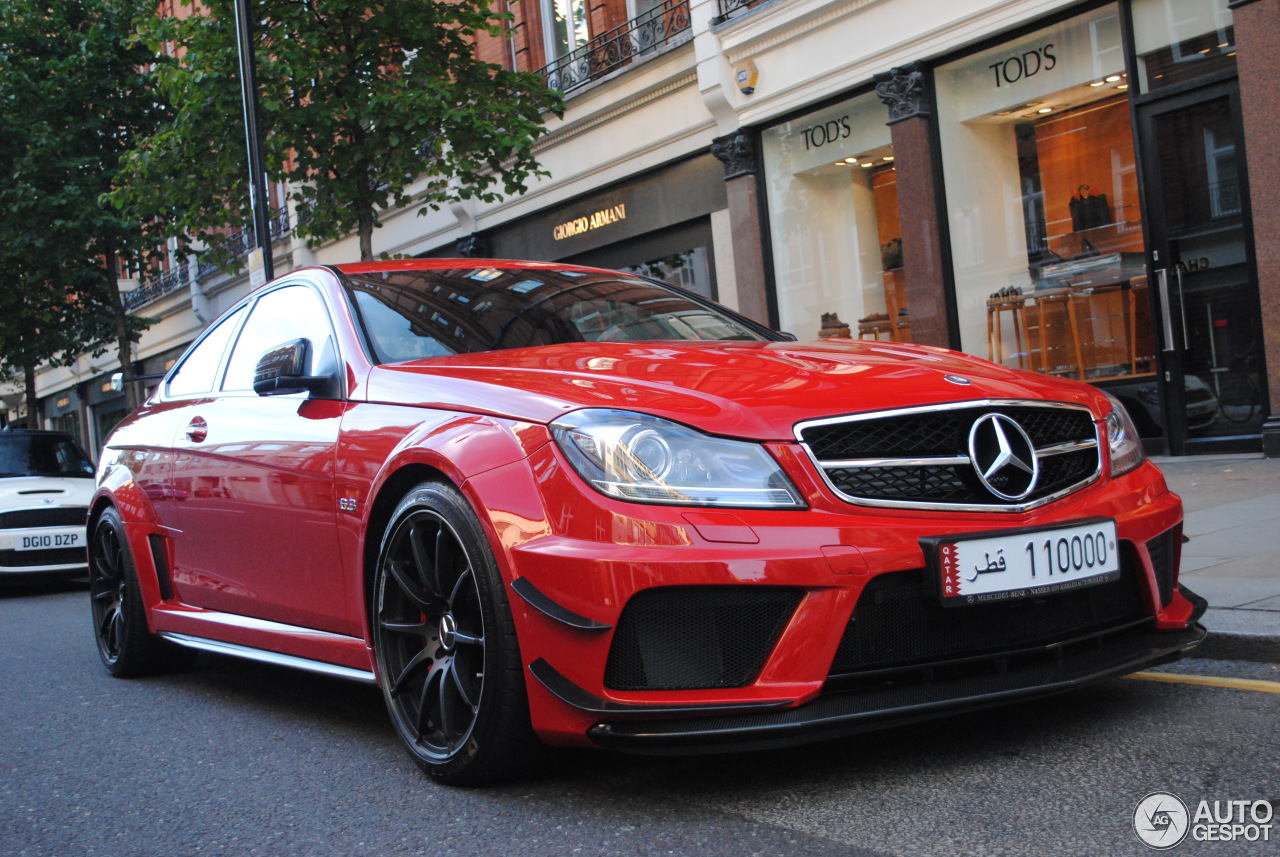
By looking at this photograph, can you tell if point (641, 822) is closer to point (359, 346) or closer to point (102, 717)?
point (359, 346)

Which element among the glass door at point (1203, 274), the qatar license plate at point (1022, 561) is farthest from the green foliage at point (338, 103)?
A: the qatar license plate at point (1022, 561)

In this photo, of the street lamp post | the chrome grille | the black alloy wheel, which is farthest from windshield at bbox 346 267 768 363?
the street lamp post

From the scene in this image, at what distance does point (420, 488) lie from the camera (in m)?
3.47

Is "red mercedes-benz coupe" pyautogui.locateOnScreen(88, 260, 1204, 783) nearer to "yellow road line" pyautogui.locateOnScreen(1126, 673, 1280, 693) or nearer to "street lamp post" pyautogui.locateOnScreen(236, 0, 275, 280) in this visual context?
"yellow road line" pyautogui.locateOnScreen(1126, 673, 1280, 693)

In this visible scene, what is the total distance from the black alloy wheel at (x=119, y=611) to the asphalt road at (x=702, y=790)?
3.90ft

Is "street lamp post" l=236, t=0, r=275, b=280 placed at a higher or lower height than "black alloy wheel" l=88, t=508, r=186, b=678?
higher

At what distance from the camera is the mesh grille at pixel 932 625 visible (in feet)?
9.52

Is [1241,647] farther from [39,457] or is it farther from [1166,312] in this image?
[39,457]

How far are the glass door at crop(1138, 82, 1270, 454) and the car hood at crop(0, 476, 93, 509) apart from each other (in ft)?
31.3

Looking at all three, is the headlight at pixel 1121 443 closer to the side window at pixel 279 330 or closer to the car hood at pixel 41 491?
the side window at pixel 279 330

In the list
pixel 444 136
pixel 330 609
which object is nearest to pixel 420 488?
pixel 330 609

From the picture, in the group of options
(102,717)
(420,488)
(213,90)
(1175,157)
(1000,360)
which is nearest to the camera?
(420,488)

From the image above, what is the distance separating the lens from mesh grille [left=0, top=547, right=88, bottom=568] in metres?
11.2

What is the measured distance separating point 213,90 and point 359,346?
10.3 m
